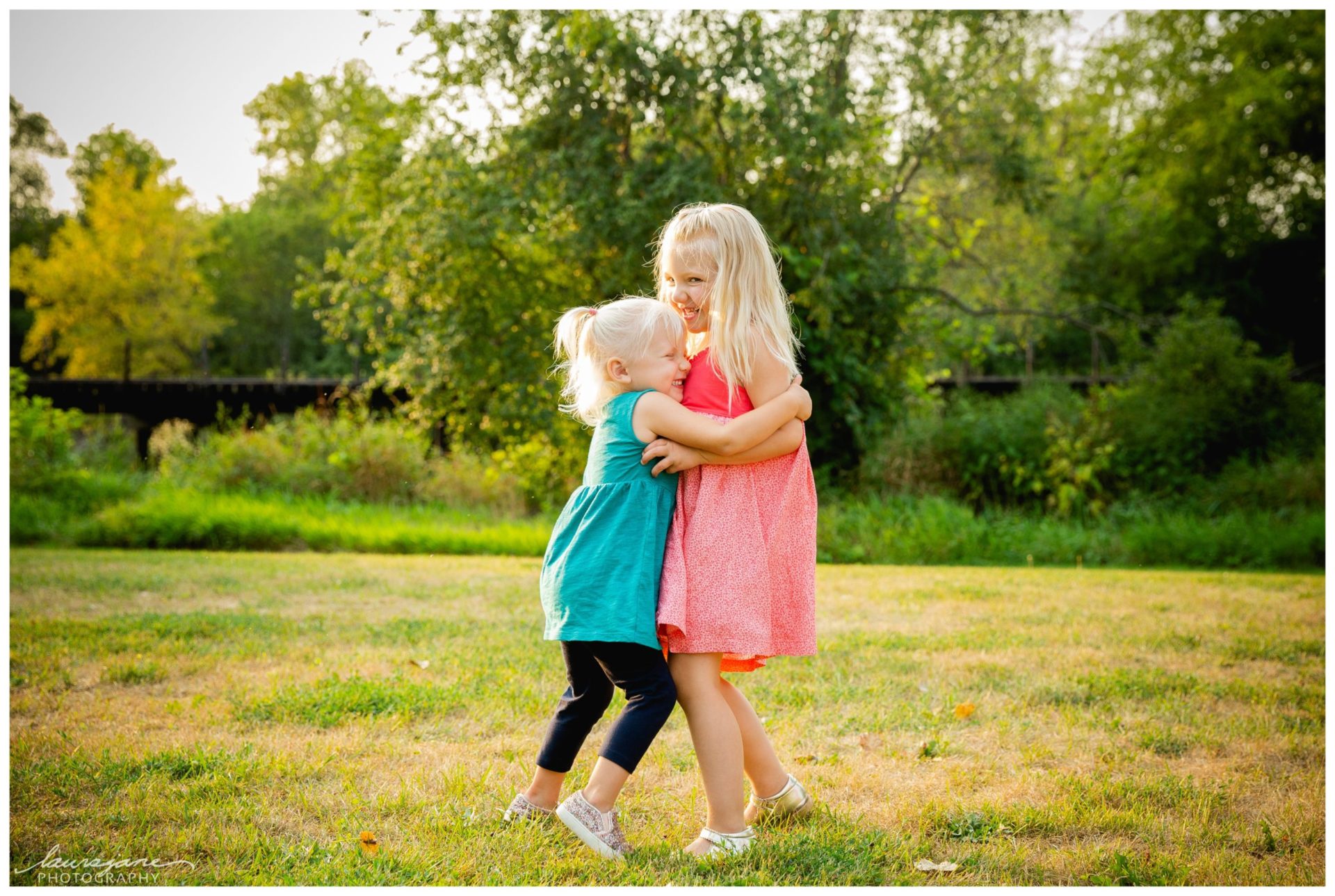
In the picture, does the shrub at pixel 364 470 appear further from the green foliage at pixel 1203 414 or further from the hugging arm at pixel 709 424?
the hugging arm at pixel 709 424

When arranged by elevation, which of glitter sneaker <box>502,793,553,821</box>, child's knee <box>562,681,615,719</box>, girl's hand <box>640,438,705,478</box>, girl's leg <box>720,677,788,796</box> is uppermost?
girl's hand <box>640,438,705,478</box>

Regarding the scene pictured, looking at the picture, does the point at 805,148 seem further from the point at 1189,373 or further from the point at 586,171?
the point at 1189,373

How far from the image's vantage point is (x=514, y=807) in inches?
112

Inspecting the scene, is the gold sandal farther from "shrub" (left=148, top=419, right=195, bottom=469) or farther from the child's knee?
"shrub" (left=148, top=419, right=195, bottom=469)

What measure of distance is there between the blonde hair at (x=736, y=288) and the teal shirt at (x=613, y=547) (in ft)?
0.91

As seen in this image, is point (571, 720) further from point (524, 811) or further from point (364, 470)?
point (364, 470)

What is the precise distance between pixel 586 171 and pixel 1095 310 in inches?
652

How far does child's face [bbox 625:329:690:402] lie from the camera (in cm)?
282

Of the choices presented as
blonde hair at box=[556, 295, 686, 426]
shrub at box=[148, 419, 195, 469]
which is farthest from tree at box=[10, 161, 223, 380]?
blonde hair at box=[556, 295, 686, 426]

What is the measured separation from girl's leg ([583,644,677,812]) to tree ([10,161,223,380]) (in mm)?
21070

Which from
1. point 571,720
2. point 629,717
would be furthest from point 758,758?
point 571,720

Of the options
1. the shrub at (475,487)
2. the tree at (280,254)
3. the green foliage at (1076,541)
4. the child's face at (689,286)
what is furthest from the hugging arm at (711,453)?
the tree at (280,254)

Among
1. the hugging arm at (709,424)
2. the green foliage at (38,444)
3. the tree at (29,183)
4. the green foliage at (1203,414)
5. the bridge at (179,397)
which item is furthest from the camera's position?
the tree at (29,183)

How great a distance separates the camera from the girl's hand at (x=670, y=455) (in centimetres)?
274
